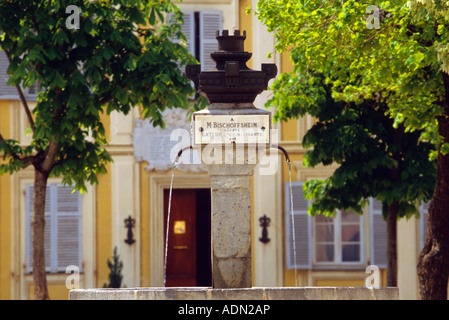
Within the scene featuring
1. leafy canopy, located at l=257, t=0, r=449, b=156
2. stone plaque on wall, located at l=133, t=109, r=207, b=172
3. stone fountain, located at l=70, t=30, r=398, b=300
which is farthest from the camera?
stone plaque on wall, located at l=133, t=109, r=207, b=172

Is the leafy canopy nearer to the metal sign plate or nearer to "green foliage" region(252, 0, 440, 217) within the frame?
"green foliage" region(252, 0, 440, 217)

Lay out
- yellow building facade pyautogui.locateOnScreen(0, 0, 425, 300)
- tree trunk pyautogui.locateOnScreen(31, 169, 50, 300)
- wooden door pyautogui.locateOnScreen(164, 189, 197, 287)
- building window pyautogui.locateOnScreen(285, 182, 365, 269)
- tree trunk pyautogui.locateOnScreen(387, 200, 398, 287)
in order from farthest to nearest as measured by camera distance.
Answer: wooden door pyautogui.locateOnScreen(164, 189, 197, 287)
building window pyautogui.locateOnScreen(285, 182, 365, 269)
yellow building facade pyautogui.locateOnScreen(0, 0, 425, 300)
tree trunk pyautogui.locateOnScreen(387, 200, 398, 287)
tree trunk pyautogui.locateOnScreen(31, 169, 50, 300)

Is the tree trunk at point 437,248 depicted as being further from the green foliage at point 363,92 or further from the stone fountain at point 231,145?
the stone fountain at point 231,145

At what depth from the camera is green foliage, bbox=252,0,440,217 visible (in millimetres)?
12547

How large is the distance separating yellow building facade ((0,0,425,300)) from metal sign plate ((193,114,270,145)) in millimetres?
7938

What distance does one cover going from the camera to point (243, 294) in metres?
10.3

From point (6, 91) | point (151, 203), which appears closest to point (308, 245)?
point (151, 203)

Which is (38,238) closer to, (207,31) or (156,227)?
(156,227)

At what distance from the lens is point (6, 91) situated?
63.0 ft

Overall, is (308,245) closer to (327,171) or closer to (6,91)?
(327,171)

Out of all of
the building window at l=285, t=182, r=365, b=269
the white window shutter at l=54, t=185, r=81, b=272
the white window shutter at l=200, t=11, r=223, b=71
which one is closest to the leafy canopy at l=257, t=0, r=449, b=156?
the building window at l=285, t=182, r=365, b=269

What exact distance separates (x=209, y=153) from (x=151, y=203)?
321 inches

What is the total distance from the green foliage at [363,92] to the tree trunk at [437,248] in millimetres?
602

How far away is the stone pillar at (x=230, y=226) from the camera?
1109cm
